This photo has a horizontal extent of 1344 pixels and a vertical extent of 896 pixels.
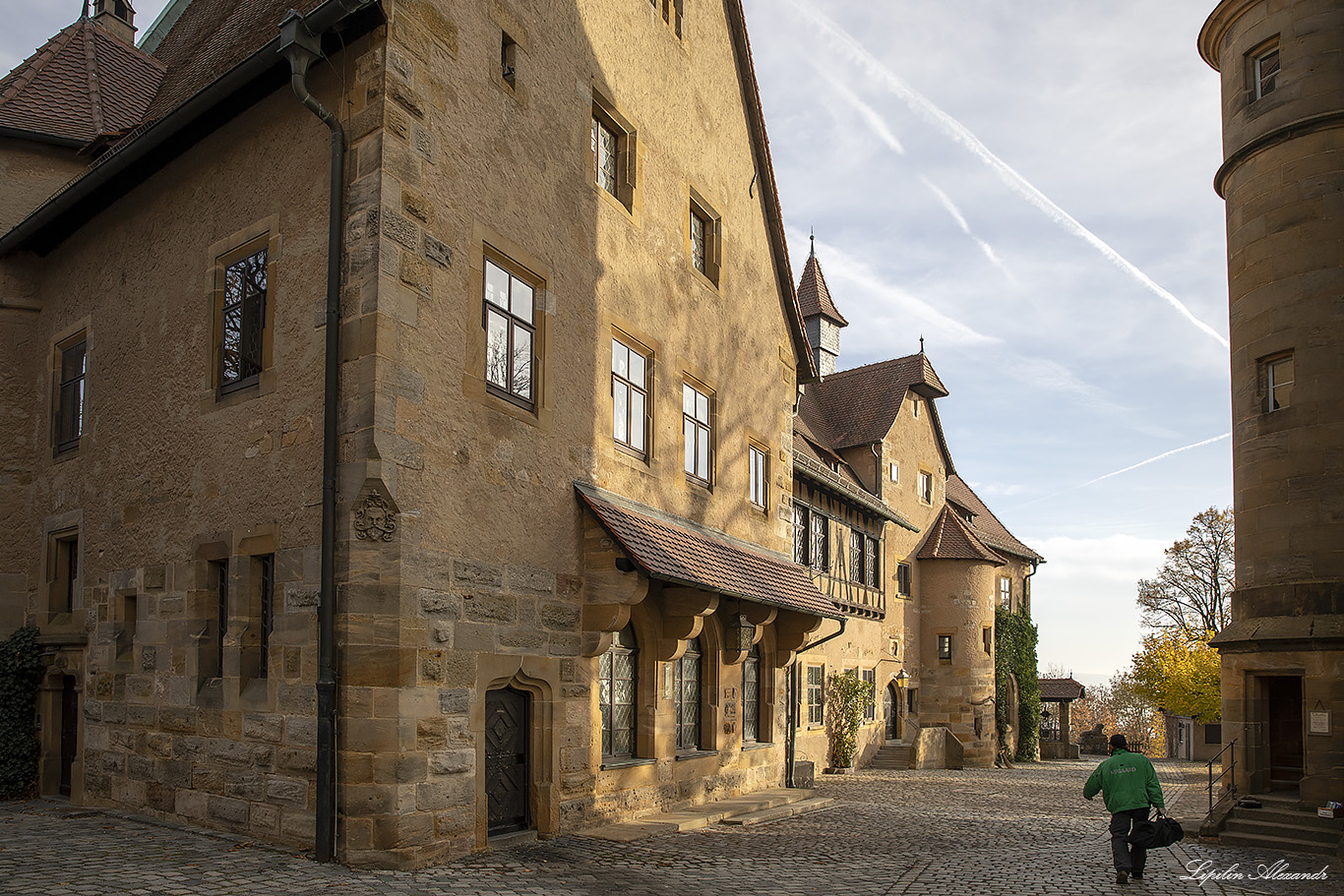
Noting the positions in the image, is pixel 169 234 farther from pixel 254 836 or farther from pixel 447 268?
pixel 254 836

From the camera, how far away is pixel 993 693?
91.0 ft

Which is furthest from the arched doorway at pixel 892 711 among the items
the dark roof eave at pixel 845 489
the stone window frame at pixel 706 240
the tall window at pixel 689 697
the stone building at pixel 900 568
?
the stone window frame at pixel 706 240

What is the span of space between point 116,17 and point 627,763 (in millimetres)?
14573

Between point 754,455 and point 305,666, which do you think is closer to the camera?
point 305,666

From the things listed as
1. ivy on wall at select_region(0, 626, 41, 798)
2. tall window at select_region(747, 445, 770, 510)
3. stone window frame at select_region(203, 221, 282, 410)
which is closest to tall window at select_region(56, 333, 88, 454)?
ivy on wall at select_region(0, 626, 41, 798)

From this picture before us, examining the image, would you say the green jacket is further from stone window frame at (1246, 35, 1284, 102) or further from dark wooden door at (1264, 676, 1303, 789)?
stone window frame at (1246, 35, 1284, 102)

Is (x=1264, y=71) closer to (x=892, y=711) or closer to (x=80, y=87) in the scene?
(x=80, y=87)

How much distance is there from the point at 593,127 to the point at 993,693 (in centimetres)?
2066

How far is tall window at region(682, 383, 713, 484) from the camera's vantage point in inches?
539

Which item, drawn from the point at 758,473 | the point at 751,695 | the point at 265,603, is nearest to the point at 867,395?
the point at 758,473

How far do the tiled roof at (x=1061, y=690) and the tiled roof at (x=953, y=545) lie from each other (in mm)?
13744

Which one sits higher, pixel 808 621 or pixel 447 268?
pixel 447 268

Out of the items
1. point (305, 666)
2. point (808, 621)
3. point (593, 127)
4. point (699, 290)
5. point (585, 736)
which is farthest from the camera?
point (808, 621)

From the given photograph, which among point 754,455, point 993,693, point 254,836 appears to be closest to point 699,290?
point 754,455
